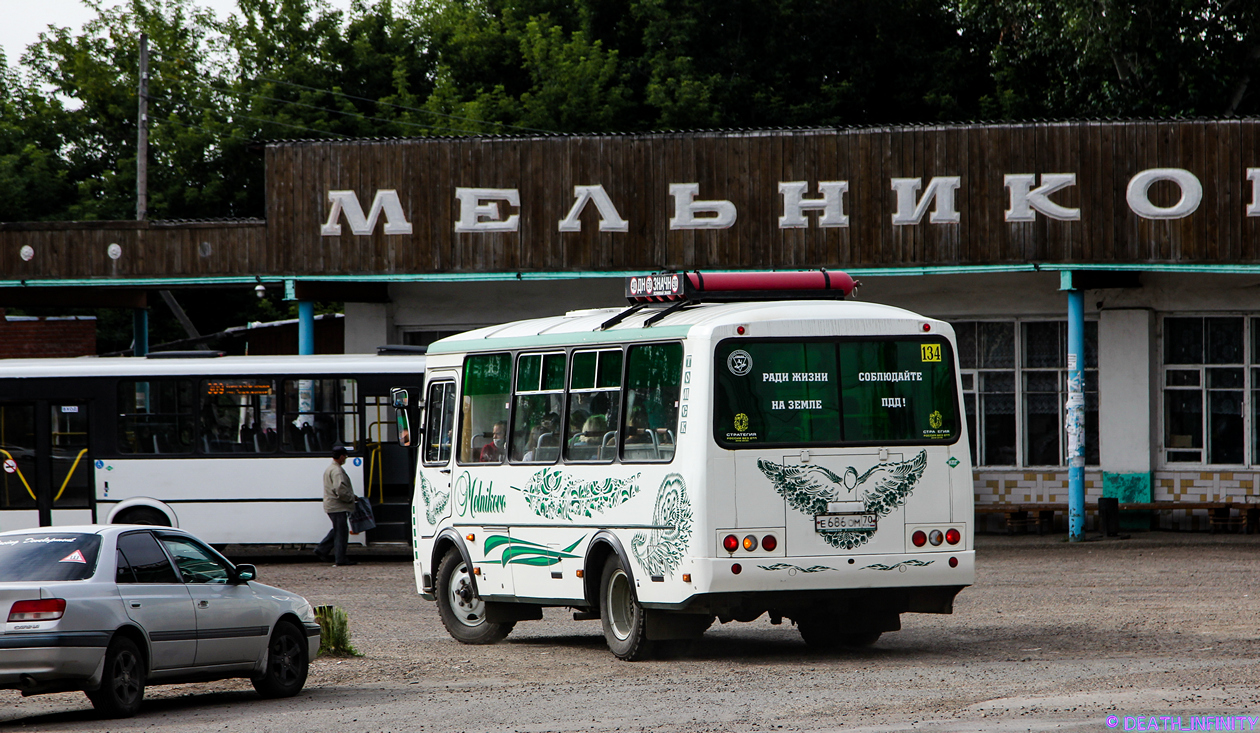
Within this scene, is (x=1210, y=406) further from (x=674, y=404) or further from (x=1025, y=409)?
(x=674, y=404)

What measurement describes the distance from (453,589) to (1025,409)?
14.9 m

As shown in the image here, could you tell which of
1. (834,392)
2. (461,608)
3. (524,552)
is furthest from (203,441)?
(834,392)

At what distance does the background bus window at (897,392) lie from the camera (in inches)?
492

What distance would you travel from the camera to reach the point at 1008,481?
90.8ft

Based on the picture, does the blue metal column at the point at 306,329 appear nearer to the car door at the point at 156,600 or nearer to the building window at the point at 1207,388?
the building window at the point at 1207,388

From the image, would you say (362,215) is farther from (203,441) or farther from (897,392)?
(897,392)

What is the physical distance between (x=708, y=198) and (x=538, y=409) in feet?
41.2

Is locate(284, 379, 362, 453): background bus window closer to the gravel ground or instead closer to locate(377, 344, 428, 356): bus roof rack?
locate(377, 344, 428, 356): bus roof rack

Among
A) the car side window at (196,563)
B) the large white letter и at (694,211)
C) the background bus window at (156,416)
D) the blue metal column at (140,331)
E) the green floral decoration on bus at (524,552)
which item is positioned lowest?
the green floral decoration on bus at (524,552)

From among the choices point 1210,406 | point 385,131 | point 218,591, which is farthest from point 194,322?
point 218,591

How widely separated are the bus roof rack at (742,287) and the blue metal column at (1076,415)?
12250 millimetres

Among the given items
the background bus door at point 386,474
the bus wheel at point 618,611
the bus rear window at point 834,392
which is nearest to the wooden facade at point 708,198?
the background bus door at point 386,474

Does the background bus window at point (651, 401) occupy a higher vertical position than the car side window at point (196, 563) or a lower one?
higher

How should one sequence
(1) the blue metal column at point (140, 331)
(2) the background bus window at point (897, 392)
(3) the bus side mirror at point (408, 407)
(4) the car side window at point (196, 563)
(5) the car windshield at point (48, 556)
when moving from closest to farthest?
(5) the car windshield at point (48, 556) → (4) the car side window at point (196, 563) → (2) the background bus window at point (897, 392) → (3) the bus side mirror at point (408, 407) → (1) the blue metal column at point (140, 331)
